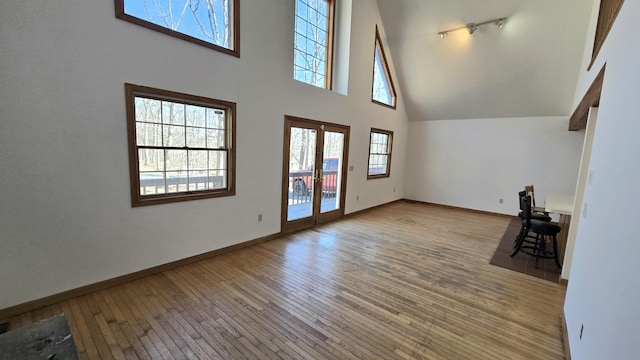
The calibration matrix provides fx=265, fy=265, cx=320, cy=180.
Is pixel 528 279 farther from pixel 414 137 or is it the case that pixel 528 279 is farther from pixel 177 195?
pixel 414 137

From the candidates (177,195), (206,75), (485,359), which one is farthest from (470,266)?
(206,75)

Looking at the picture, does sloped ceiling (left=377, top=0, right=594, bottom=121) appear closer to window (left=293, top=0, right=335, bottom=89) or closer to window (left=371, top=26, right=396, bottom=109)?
window (left=371, top=26, right=396, bottom=109)

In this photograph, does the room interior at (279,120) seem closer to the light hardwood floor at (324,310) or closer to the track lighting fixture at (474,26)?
the track lighting fixture at (474,26)

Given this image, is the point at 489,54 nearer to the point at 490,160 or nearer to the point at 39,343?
the point at 490,160

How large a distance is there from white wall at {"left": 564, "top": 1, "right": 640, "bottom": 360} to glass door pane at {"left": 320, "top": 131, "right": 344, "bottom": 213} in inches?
144

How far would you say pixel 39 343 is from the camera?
1124 mm

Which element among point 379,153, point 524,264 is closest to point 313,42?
point 379,153

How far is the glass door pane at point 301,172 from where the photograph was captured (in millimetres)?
4547

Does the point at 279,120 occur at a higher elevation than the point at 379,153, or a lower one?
higher

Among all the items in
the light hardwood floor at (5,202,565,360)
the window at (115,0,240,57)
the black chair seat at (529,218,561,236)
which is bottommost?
the light hardwood floor at (5,202,565,360)

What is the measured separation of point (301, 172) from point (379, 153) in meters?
A: 2.79

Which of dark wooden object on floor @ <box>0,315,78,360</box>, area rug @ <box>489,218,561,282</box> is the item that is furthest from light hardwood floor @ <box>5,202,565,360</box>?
dark wooden object on floor @ <box>0,315,78,360</box>

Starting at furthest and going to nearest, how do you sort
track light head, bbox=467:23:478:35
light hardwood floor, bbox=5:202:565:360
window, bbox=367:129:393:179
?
window, bbox=367:129:393:179 < track light head, bbox=467:23:478:35 < light hardwood floor, bbox=5:202:565:360

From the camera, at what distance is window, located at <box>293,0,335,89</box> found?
4.39m
